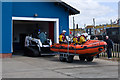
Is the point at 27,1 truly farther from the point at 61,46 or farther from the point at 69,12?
the point at 61,46

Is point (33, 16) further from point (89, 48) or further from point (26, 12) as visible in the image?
point (89, 48)

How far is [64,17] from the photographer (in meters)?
18.9

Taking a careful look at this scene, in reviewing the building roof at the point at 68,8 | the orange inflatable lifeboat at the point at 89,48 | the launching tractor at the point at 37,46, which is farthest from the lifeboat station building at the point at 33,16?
the orange inflatable lifeboat at the point at 89,48

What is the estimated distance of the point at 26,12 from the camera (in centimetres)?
1786

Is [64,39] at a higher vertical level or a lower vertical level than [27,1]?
lower

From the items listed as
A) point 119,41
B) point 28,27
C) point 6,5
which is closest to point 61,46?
point 6,5

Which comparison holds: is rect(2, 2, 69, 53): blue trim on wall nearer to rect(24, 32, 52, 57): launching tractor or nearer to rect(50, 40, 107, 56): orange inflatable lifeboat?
rect(24, 32, 52, 57): launching tractor

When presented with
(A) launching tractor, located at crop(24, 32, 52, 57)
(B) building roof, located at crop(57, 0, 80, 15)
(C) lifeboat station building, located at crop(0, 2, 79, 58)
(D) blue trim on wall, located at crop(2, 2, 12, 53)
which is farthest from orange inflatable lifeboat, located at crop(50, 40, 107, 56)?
(B) building roof, located at crop(57, 0, 80, 15)

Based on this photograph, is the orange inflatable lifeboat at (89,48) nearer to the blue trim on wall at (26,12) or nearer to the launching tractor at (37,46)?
the launching tractor at (37,46)

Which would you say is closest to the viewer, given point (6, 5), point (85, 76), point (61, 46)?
point (85, 76)

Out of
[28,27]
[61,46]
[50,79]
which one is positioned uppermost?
[28,27]

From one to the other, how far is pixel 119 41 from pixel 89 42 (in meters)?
22.0

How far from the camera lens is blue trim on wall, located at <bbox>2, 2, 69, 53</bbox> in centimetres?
1588

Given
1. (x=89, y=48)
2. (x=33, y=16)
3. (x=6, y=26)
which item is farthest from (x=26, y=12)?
(x=89, y=48)
